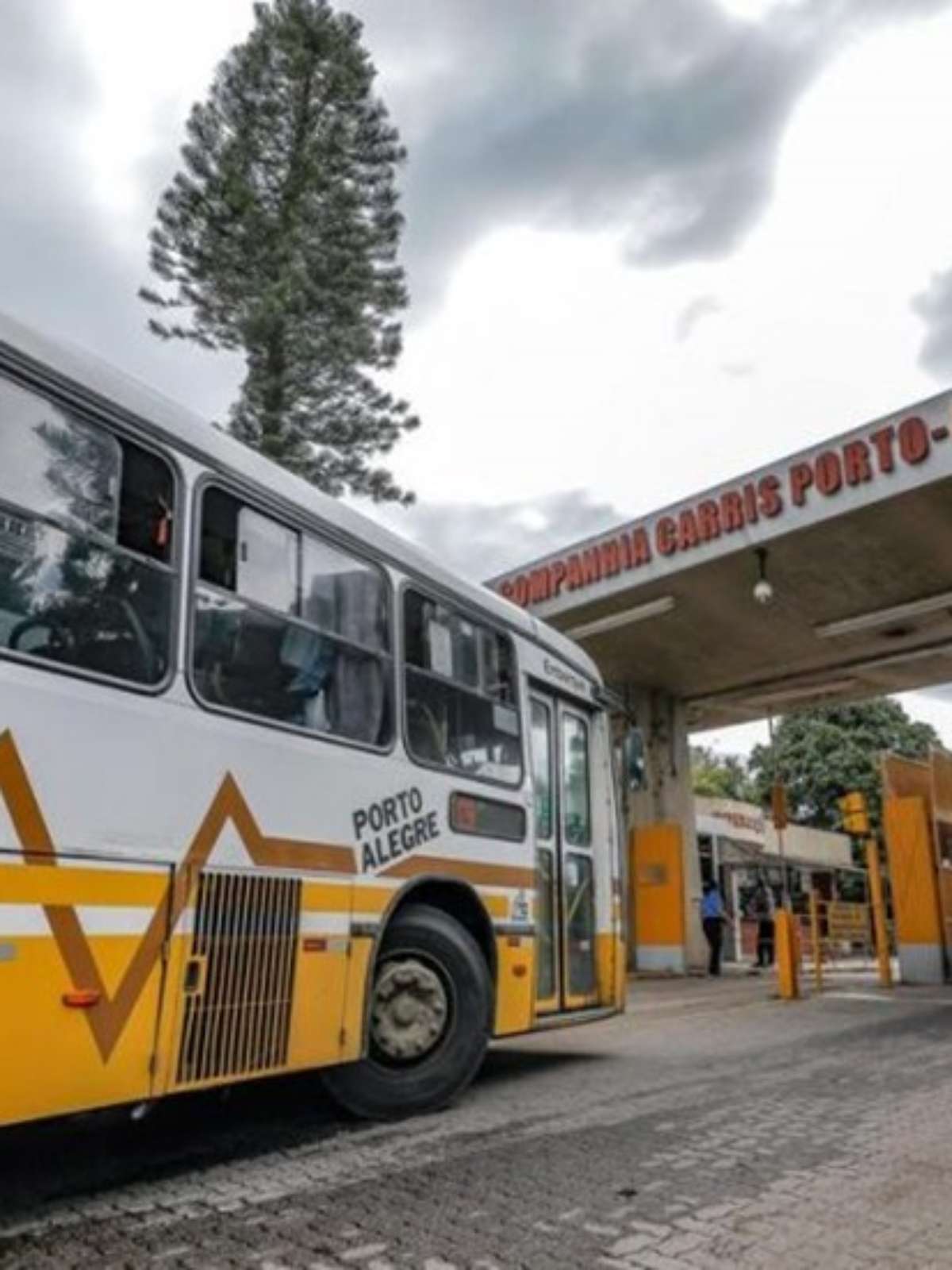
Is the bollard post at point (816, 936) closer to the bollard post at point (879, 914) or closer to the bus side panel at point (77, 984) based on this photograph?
the bollard post at point (879, 914)

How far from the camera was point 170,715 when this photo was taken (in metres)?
4.16

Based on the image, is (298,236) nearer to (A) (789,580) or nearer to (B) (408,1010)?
(A) (789,580)

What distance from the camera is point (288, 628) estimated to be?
15.9 feet

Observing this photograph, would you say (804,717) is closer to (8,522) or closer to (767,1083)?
(767,1083)

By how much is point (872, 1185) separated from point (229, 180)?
19.3m

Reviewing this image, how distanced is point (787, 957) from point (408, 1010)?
8535 millimetres

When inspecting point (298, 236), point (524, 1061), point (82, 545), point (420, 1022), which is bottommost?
point (524, 1061)

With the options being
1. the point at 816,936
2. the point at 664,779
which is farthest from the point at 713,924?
the point at 816,936

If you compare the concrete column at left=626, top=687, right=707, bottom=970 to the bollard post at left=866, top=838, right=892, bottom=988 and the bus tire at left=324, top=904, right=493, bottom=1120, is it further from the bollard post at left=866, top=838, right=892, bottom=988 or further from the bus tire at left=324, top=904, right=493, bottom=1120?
the bus tire at left=324, top=904, right=493, bottom=1120

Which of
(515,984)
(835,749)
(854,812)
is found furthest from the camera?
(835,749)

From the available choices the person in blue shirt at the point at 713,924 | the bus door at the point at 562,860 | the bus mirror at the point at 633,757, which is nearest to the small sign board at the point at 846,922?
the person in blue shirt at the point at 713,924

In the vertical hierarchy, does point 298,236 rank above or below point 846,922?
above

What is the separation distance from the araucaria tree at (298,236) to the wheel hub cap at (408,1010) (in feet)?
48.4

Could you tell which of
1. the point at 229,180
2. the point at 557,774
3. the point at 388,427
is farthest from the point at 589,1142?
the point at 229,180
